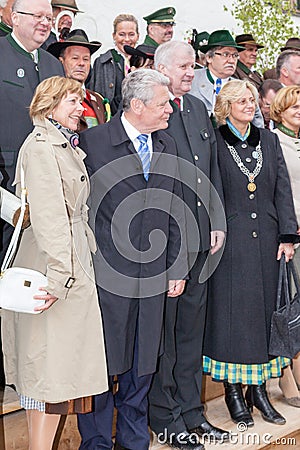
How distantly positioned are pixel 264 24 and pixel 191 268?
554cm

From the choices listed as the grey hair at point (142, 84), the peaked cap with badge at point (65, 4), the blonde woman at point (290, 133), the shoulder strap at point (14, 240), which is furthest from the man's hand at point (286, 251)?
the peaked cap with badge at point (65, 4)

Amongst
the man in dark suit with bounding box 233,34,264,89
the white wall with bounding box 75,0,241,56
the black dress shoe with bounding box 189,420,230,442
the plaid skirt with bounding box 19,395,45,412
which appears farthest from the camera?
the white wall with bounding box 75,0,241,56

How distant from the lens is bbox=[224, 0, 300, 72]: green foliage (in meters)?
8.49

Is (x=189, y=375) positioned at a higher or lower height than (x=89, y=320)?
lower

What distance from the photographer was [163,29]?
18.8 ft

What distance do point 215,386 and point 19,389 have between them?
67.5 inches

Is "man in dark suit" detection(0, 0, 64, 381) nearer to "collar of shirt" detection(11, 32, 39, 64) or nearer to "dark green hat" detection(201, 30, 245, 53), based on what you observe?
"collar of shirt" detection(11, 32, 39, 64)

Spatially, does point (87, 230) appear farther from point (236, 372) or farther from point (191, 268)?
point (236, 372)

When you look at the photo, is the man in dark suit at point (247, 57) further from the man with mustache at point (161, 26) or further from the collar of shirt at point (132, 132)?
the collar of shirt at point (132, 132)

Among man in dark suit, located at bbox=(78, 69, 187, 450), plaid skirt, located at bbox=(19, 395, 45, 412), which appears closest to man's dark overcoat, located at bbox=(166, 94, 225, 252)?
man in dark suit, located at bbox=(78, 69, 187, 450)

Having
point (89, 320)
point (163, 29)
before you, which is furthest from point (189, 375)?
point (163, 29)

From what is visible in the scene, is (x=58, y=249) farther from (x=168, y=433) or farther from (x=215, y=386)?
(x=215, y=386)

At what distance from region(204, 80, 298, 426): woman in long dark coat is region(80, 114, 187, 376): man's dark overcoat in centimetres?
64

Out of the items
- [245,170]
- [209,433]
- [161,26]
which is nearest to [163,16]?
[161,26]
